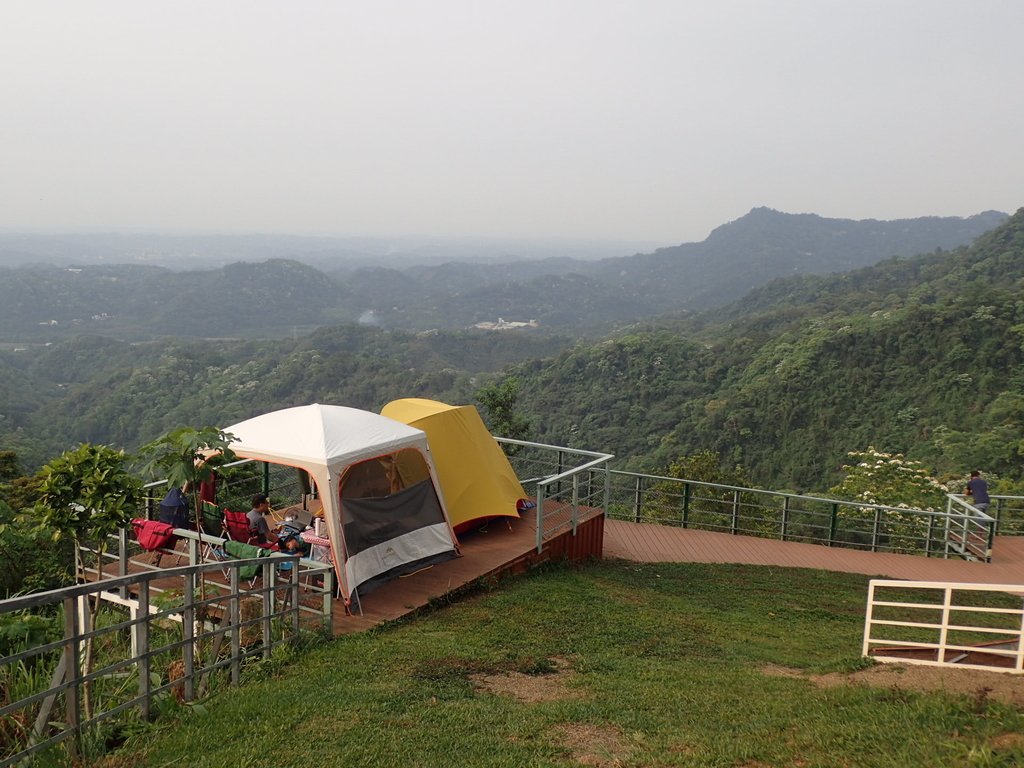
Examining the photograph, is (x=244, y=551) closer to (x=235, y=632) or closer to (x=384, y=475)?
(x=235, y=632)

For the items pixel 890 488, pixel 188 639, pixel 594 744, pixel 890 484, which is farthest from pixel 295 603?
pixel 890 484

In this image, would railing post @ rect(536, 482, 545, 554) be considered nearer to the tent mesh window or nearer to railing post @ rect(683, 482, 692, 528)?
the tent mesh window

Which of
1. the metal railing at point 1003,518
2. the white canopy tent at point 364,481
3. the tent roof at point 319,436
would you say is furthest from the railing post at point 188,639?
the metal railing at point 1003,518

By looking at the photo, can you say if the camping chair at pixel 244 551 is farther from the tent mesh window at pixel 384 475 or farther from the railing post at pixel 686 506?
the railing post at pixel 686 506

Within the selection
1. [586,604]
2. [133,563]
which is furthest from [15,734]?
[586,604]

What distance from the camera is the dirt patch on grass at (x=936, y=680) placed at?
5098mm

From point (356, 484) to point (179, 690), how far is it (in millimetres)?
3496

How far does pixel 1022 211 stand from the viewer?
7381cm

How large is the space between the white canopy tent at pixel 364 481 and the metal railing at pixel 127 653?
99 cm

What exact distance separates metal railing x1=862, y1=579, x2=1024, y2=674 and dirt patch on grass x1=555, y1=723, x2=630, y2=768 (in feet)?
8.35

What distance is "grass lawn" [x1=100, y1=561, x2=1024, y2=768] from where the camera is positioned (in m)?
4.33

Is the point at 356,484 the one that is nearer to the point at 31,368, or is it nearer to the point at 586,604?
the point at 586,604

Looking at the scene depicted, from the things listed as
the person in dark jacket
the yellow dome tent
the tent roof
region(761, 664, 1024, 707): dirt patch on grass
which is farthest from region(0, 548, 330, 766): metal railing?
the person in dark jacket

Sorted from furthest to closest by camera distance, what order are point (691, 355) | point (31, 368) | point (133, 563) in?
point (31, 368) < point (691, 355) < point (133, 563)
